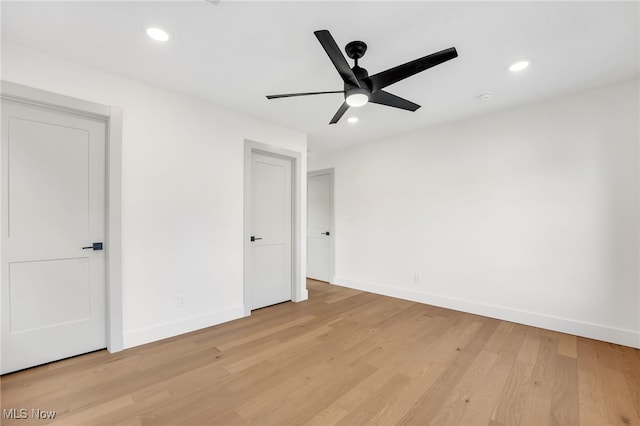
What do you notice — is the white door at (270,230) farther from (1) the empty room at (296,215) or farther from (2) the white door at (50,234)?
(2) the white door at (50,234)

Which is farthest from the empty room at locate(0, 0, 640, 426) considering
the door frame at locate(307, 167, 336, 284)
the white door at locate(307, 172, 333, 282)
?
the white door at locate(307, 172, 333, 282)

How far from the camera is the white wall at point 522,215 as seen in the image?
275cm

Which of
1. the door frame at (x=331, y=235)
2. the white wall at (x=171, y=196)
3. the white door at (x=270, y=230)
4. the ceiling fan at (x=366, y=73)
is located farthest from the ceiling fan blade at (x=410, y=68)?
the door frame at (x=331, y=235)

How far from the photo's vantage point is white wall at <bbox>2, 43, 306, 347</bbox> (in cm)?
249

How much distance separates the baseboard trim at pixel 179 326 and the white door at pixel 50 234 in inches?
10.2

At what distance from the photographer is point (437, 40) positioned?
6.75 feet

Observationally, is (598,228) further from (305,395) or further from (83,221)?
(83,221)

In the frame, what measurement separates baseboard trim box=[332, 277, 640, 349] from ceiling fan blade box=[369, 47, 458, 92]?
3.07 meters

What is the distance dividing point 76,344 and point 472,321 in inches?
162

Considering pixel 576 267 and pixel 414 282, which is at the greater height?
pixel 576 267

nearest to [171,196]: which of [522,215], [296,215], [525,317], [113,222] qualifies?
[113,222]

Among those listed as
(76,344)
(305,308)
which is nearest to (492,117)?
(305,308)

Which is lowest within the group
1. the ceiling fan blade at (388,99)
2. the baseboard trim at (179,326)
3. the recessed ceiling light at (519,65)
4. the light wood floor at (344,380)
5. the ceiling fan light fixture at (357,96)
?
the light wood floor at (344,380)

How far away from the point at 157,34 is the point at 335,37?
1297 millimetres
